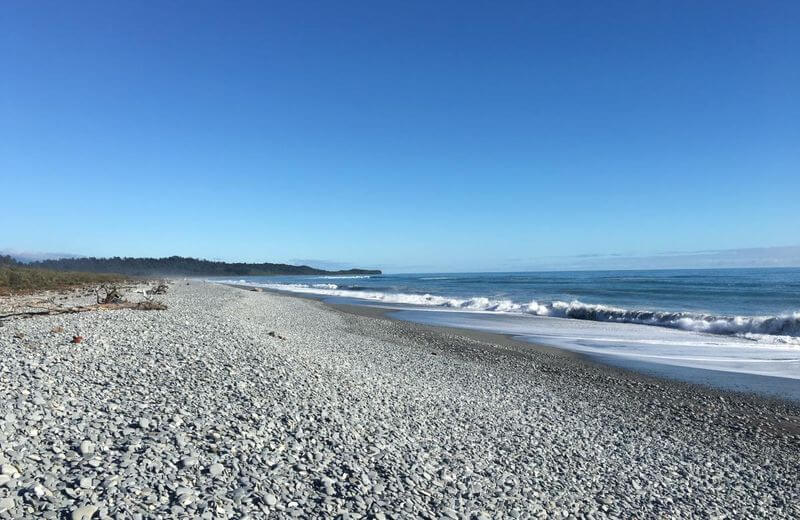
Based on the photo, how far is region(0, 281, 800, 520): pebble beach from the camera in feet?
15.3

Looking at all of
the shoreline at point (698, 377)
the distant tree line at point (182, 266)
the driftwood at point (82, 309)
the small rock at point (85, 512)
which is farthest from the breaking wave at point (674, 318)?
the distant tree line at point (182, 266)

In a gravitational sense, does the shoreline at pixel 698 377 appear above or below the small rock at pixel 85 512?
below

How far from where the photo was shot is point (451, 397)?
31.9 feet

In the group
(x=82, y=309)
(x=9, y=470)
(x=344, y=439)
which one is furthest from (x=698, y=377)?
(x=82, y=309)

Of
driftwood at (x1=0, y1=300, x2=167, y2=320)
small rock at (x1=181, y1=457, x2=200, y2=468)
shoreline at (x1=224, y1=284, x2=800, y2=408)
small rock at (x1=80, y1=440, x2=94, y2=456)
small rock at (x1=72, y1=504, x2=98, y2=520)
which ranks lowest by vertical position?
shoreline at (x1=224, y1=284, x2=800, y2=408)

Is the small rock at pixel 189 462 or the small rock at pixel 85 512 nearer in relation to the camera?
the small rock at pixel 85 512

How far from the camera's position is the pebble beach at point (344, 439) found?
4656 mm

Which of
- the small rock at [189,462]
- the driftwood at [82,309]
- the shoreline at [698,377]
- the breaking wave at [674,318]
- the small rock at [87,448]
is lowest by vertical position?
the shoreline at [698,377]

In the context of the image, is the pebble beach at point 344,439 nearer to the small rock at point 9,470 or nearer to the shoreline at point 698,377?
the small rock at point 9,470

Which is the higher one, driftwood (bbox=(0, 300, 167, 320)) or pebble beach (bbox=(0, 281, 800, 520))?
driftwood (bbox=(0, 300, 167, 320))

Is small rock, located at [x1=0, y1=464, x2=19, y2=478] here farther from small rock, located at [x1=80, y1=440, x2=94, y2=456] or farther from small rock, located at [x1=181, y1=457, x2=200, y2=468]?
small rock, located at [x1=181, y1=457, x2=200, y2=468]

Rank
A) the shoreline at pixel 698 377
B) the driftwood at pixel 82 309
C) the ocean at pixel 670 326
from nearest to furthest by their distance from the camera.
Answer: the shoreline at pixel 698 377, the driftwood at pixel 82 309, the ocean at pixel 670 326

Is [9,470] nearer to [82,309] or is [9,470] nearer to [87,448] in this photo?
[87,448]

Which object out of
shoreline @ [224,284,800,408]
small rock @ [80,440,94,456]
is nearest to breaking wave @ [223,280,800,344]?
shoreline @ [224,284,800,408]
